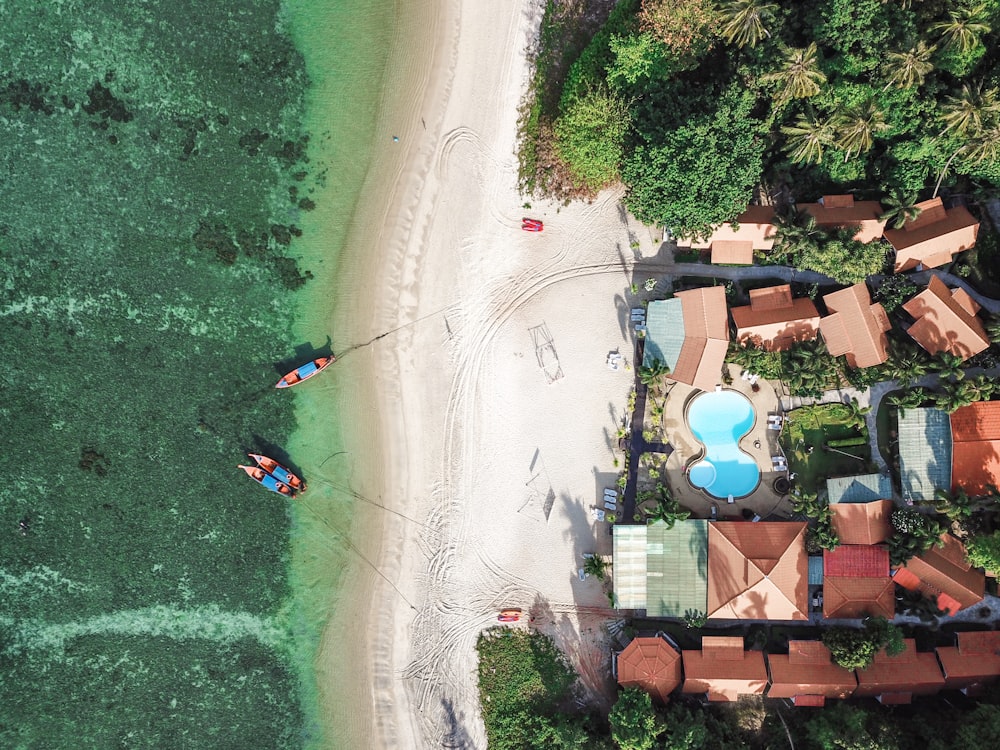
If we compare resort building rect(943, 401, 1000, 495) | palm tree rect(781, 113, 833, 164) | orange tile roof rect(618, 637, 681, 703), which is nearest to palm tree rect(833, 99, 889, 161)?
palm tree rect(781, 113, 833, 164)

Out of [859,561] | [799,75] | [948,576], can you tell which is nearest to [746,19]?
[799,75]

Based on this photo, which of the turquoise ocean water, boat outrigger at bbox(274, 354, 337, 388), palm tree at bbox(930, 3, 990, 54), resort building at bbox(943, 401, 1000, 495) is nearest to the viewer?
palm tree at bbox(930, 3, 990, 54)

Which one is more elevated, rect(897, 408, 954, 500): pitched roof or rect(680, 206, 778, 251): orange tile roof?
rect(680, 206, 778, 251): orange tile roof

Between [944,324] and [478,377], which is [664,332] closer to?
[478,377]

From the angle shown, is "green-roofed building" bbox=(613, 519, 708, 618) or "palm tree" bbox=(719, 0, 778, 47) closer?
"palm tree" bbox=(719, 0, 778, 47)

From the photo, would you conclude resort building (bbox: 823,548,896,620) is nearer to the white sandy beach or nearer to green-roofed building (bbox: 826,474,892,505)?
green-roofed building (bbox: 826,474,892,505)

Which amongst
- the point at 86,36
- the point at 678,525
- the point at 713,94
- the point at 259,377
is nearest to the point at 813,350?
the point at 678,525
